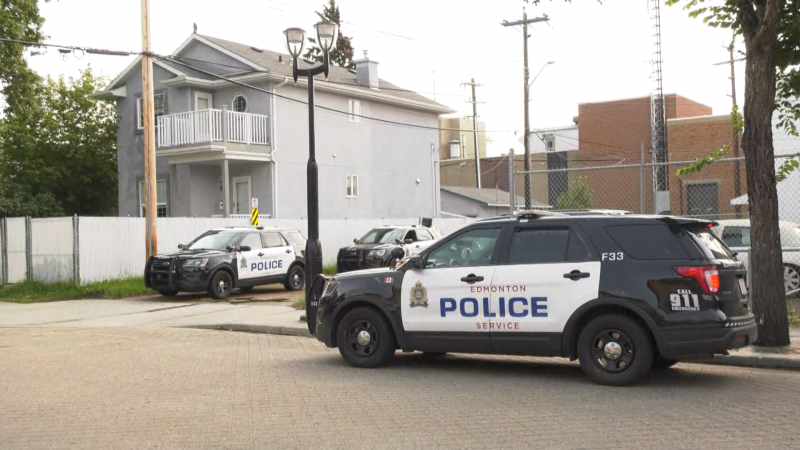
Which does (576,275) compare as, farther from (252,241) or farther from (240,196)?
(240,196)

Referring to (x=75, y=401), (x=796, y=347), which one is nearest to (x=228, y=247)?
(x=75, y=401)

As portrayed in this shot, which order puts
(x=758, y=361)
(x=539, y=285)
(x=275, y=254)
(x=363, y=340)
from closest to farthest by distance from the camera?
(x=539, y=285) → (x=758, y=361) → (x=363, y=340) → (x=275, y=254)

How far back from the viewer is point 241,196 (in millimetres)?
32000

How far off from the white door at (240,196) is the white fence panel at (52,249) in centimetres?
973

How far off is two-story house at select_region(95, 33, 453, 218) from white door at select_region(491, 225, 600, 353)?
2097 cm

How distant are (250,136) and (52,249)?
944 cm

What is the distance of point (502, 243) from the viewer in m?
9.05

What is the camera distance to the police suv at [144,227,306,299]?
19406 millimetres

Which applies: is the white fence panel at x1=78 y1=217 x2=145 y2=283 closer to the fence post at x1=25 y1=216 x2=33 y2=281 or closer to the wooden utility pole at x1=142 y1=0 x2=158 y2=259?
the wooden utility pole at x1=142 y1=0 x2=158 y2=259

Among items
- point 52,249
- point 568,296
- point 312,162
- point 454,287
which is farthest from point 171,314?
point 568,296

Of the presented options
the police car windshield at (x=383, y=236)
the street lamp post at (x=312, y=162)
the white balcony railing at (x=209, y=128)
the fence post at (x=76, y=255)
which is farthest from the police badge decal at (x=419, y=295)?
the white balcony railing at (x=209, y=128)

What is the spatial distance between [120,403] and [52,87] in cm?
3369

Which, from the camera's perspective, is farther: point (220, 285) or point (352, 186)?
point (352, 186)

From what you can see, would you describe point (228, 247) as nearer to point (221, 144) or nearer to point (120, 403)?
point (221, 144)
